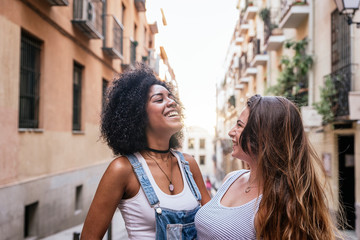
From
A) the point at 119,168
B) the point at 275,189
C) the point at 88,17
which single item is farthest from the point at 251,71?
the point at 275,189

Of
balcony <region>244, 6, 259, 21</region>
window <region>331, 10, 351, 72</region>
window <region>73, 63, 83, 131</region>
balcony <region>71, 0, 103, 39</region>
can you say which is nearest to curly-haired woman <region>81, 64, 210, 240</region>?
balcony <region>71, 0, 103, 39</region>

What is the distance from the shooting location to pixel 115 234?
26.0 feet

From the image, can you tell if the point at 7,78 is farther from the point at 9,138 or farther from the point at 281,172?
the point at 281,172

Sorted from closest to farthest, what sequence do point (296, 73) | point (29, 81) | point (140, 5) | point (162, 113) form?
point (162, 113) < point (29, 81) < point (296, 73) < point (140, 5)

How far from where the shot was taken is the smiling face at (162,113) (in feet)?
8.41

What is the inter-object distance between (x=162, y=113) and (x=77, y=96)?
850 cm

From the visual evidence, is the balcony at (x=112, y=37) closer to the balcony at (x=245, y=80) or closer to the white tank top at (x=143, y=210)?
the white tank top at (x=143, y=210)

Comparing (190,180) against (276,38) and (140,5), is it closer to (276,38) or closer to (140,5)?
(276,38)

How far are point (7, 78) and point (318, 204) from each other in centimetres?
584

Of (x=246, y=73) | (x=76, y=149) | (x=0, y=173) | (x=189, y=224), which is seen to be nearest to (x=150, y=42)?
(x=246, y=73)

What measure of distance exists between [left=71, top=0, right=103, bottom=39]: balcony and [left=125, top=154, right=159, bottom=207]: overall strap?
7.85 metres

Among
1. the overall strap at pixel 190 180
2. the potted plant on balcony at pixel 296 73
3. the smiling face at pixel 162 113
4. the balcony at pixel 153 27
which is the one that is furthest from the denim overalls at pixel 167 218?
the balcony at pixel 153 27

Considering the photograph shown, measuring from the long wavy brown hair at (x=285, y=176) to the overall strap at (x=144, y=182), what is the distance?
0.63 meters

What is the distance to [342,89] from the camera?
9867 millimetres
